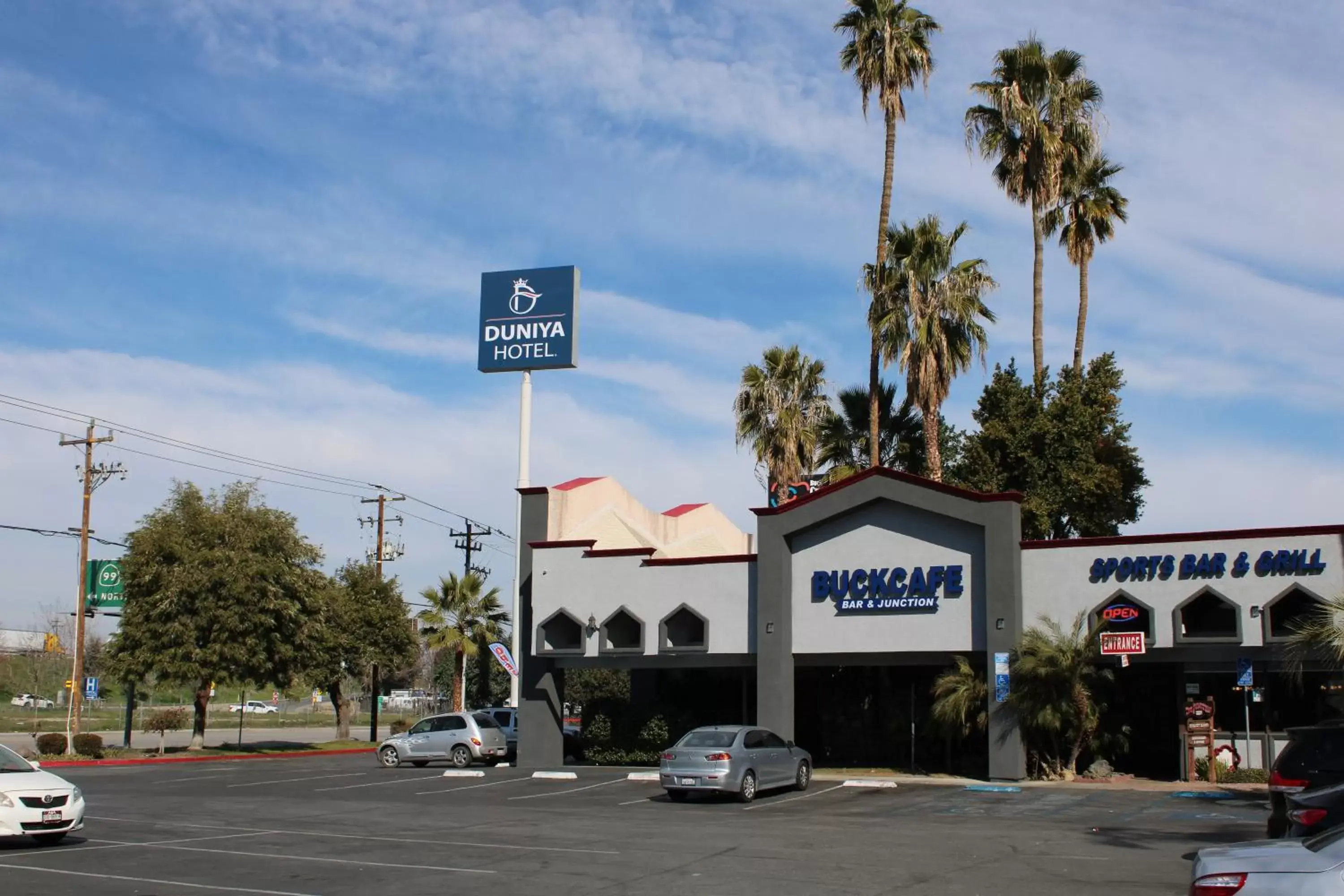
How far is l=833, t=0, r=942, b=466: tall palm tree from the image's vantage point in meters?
40.0

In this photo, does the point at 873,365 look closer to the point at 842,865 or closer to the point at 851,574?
the point at 851,574

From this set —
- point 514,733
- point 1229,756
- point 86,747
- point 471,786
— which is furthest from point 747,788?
point 86,747

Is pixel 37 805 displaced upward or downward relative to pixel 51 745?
upward

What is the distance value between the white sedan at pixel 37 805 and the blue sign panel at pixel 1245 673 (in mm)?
21123

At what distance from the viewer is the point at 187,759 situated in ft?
136

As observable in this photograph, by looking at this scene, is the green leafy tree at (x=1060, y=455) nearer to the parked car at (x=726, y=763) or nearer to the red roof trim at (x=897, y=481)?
the red roof trim at (x=897, y=481)

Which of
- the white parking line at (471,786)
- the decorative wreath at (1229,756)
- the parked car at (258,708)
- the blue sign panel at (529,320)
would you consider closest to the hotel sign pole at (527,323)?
the blue sign panel at (529,320)

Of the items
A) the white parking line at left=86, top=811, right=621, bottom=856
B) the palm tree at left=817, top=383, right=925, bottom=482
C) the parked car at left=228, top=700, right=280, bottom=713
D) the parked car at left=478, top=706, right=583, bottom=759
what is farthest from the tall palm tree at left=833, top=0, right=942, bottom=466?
the parked car at left=228, top=700, right=280, bottom=713

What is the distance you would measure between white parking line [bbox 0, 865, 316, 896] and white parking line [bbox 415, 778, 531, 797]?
12.2 m

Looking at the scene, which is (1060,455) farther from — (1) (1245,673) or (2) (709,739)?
(2) (709,739)

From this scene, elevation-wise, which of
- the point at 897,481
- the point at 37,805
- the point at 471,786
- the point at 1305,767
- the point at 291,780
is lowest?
the point at 291,780

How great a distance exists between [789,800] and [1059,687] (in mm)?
6701

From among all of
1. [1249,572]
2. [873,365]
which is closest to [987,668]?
[1249,572]

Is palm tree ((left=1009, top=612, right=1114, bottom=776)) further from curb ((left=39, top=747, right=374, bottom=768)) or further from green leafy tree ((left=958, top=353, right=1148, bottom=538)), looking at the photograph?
curb ((left=39, top=747, right=374, bottom=768))
